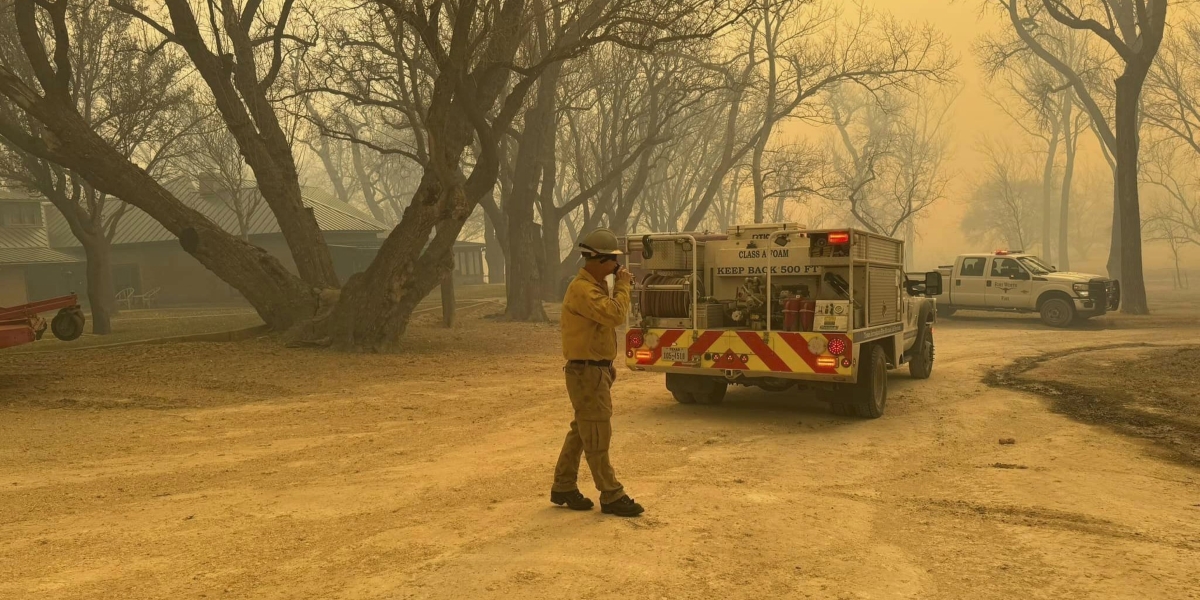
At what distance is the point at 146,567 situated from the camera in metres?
5.52

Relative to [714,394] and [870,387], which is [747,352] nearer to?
[870,387]

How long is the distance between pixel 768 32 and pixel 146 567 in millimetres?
33704

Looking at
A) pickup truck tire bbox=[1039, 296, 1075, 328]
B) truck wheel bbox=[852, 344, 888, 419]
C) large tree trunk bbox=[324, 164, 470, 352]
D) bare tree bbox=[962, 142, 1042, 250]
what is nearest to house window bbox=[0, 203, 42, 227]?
large tree trunk bbox=[324, 164, 470, 352]

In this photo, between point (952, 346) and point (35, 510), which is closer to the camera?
point (35, 510)

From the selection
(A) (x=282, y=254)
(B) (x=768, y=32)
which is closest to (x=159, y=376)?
(B) (x=768, y=32)

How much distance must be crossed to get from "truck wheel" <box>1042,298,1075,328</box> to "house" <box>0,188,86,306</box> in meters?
41.0

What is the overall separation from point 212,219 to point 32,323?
122 feet

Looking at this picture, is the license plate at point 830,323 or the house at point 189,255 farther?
the house at point 189,255

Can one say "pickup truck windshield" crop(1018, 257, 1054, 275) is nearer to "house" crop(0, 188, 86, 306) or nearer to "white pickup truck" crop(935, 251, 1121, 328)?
"white pickup truck" crop(935, 251, 1121, 328)

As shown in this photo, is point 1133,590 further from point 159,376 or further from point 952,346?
point 952,346

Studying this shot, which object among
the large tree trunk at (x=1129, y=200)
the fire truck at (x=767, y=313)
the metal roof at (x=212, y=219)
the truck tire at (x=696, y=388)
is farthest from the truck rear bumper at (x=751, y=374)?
the metal roof at (x=212, y=219)

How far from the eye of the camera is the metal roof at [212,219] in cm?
4556

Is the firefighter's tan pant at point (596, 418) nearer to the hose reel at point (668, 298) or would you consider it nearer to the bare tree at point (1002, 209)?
the hose reel at point (668, 298)

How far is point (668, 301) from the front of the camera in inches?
438
